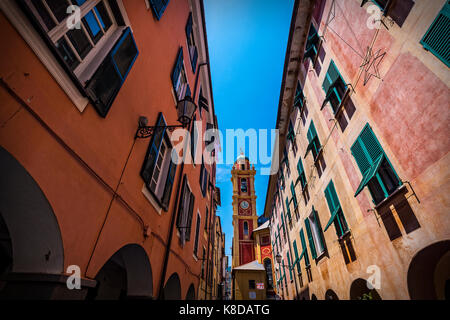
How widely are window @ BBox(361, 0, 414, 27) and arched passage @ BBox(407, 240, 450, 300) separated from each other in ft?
16.4

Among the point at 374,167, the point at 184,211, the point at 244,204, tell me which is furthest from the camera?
the point at 244,204

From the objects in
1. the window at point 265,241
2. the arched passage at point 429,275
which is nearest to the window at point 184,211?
the arched passage at point 429,275

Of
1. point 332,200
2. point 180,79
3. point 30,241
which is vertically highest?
point 180,79

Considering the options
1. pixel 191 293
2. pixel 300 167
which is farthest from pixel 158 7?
pixel 191 293

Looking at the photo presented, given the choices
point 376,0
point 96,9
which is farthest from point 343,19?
point 96,9

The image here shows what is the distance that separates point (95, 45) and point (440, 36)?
5889 mm

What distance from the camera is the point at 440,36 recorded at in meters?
3.78

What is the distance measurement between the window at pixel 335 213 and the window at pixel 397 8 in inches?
214

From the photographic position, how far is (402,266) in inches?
189

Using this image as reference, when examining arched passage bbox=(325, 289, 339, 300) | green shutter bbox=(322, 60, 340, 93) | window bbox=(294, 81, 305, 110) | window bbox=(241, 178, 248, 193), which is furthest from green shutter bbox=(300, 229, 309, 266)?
window bbox=(241, 178, 248, 193)

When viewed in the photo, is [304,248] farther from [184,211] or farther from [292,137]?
[184,211]

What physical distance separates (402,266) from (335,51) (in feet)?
22.8

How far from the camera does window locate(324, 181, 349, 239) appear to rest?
7.67 metres

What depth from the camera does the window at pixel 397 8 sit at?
4539mm
